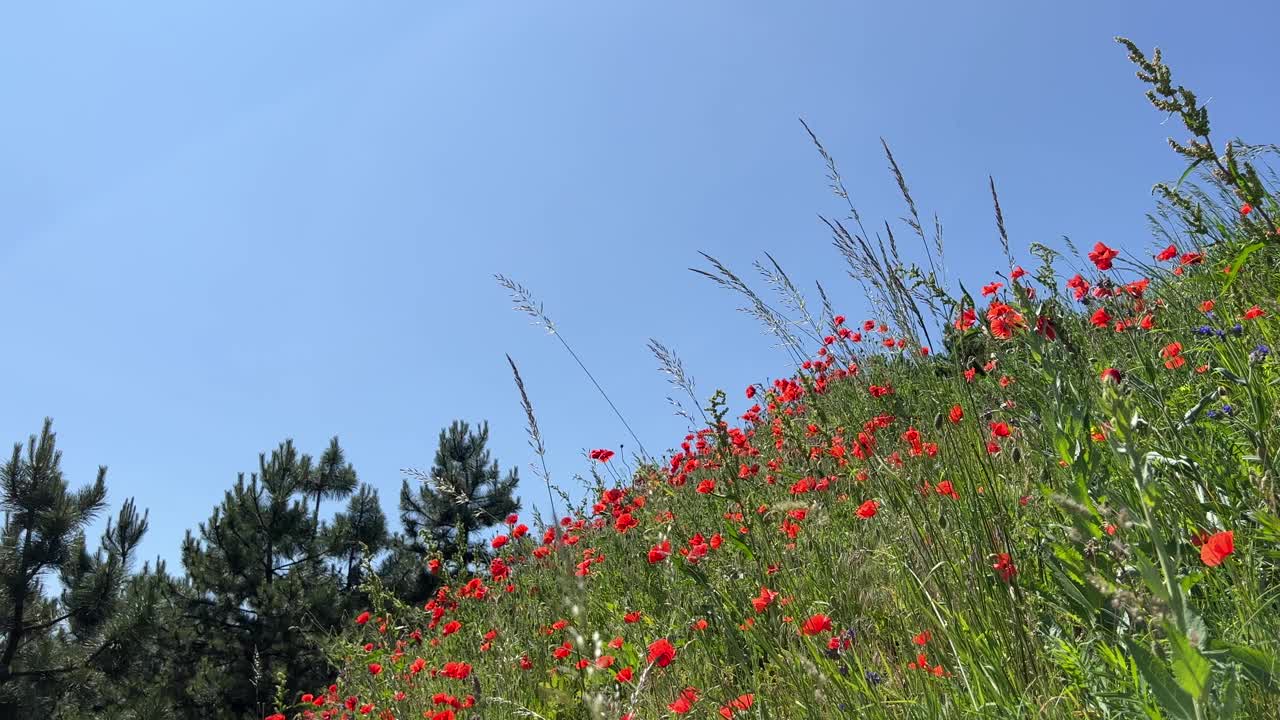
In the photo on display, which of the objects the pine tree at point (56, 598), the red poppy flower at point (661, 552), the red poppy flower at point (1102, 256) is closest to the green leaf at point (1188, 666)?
the red poppy flower at point (661, 552)

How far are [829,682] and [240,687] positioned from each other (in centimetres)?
1678

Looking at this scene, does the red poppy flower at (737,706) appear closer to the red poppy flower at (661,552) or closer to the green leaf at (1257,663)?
the red poppy flower at (661,552)

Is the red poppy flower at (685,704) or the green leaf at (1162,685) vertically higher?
the red poppy flower at (685,704)

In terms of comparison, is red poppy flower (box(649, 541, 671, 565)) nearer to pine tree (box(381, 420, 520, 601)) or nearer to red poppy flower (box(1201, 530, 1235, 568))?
red poppy flower (box(1201, 530, 1235, 568))

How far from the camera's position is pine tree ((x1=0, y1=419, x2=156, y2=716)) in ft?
37.8

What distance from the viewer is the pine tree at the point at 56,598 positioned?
37.8 feet

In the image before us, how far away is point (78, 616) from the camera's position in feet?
41.0

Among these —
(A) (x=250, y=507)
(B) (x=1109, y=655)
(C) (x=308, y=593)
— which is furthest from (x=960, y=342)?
(A) (x=250, y=507)

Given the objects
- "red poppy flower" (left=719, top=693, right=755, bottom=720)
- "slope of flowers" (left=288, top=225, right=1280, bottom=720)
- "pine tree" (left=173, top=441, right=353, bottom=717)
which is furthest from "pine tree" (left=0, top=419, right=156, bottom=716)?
"red poppy flower" (left=719, top=693, right=755, bottom=720)

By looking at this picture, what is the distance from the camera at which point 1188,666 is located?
852 mm

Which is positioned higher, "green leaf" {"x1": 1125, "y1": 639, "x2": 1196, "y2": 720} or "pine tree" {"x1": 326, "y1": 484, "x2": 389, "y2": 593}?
"pine tree" {"x1": 326, "y1": 484, "x2": 389, "y2": 593}

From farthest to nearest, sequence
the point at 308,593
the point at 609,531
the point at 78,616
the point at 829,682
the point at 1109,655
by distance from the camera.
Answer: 1. the point at 308,593
2. the point at 78,616
3. the point at 609,531
4. the point at 829,682
5. the point at 1109,655

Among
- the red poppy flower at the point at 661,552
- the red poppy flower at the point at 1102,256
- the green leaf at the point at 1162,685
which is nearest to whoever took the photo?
the green leaf at the point at 1162,685

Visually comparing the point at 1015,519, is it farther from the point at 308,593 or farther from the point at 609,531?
the point at 308,593
